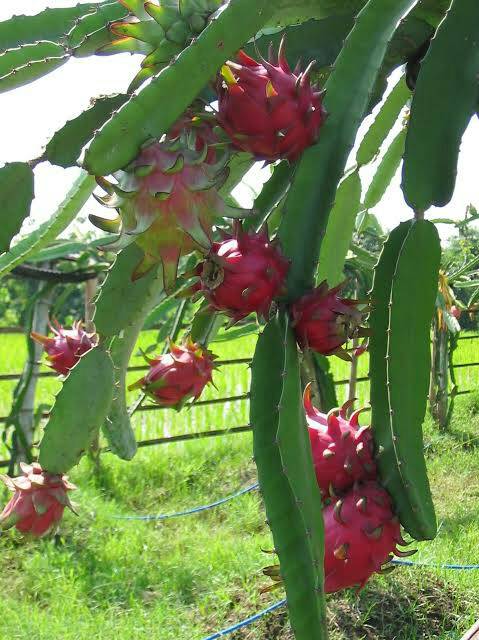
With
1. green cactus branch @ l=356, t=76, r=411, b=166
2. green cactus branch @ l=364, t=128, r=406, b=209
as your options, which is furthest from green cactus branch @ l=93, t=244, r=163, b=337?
green cactus branch @ l=364, t=128, r=406, b=209

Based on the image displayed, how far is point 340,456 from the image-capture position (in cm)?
63

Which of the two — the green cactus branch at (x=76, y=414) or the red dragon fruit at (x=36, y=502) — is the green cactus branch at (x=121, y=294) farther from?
the red dragon fruit at (x=36, y=502)

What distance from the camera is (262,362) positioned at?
537 mm

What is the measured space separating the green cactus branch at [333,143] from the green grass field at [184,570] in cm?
107

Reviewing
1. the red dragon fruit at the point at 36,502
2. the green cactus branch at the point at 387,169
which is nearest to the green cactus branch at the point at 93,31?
the red dragon fruit at the point at 36,502

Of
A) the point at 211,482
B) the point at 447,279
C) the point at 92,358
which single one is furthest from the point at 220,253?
the point at 211,482

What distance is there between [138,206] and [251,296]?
10cm

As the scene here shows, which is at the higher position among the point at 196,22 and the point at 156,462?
the point at 196,22

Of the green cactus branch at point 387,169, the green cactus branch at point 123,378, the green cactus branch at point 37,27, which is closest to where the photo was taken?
the green cactus branch at point 123,378

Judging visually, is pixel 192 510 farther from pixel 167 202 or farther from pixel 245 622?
pixel 167 202

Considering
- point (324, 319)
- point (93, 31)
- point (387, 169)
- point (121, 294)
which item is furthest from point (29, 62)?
point (387, 169)

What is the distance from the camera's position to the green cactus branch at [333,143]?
21.8 inches

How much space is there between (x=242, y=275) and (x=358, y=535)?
0.25 meters

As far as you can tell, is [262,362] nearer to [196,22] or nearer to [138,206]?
[138,206]
